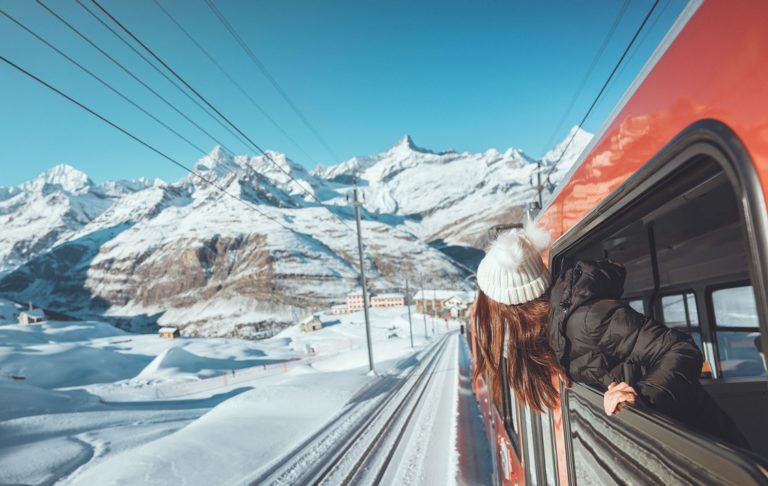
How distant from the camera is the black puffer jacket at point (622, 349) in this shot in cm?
134

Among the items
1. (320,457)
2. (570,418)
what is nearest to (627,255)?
(570,418)

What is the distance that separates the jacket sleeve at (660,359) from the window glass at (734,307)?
3.95m

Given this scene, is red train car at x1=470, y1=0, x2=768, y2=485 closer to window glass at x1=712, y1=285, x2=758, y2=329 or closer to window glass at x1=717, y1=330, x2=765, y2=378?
window glass at x1=712, y1=285, x2=758, y2=329

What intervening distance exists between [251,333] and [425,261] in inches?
3132

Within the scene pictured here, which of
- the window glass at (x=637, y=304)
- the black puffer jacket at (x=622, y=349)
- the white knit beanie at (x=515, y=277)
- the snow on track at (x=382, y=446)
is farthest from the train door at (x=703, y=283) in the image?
the snow on track at (x=382, y=446)

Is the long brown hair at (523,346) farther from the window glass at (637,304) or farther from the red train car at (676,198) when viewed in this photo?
the window glass at (637,304)

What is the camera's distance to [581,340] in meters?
1.70

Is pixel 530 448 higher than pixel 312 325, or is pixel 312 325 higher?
pixel 530 448

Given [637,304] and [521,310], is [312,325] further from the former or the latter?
[521,310]

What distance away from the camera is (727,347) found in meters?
4.70

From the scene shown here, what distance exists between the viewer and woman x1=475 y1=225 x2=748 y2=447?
1.35m

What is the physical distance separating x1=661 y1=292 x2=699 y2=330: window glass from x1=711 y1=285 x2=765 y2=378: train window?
307 mm

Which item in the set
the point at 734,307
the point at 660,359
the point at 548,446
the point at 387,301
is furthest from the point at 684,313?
the point at 387,301

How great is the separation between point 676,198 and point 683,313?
14.6ft
